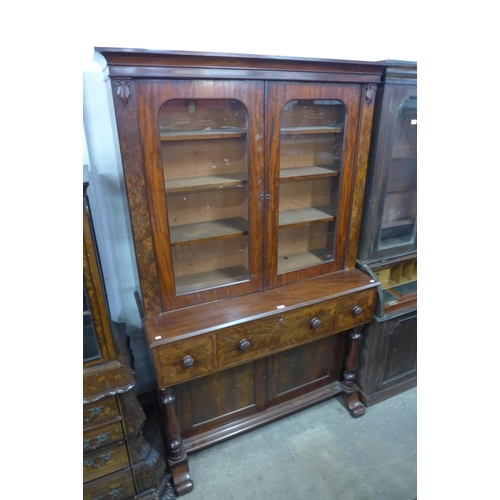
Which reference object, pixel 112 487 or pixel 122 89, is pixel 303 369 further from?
pixel 122 89

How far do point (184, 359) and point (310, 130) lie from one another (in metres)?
1.15

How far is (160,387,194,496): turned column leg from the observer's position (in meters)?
1.52

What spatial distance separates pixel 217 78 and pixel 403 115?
0.97m

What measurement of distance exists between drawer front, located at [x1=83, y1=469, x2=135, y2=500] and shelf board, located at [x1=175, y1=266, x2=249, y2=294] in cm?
81

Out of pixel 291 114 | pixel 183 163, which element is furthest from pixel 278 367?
pixel 291 114

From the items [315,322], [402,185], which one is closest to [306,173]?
[402,185]

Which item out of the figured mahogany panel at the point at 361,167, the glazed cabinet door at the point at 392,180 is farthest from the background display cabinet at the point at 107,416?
the glazed cabinet door at the point at 392,180

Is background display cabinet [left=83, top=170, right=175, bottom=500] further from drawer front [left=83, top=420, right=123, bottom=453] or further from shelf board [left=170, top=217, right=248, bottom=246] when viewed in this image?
shelf board [left=170, top=217, right=248, bottom=246]

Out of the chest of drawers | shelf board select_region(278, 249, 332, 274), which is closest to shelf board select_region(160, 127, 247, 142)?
shelf board select_region(278, 249, 332, 274)

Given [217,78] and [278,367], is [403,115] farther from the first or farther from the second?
[278,367]

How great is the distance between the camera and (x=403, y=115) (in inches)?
64.2

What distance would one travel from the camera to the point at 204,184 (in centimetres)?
142

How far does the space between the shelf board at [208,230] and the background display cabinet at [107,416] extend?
15.3 inches

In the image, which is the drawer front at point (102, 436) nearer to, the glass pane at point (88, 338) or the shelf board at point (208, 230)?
the glass pane at point (88, 338)
